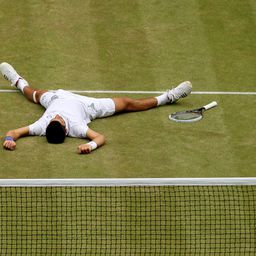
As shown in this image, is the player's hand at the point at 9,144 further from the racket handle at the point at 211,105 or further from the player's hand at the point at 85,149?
the racket handle at the point at 211,105

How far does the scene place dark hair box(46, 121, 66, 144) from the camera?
18328 mm

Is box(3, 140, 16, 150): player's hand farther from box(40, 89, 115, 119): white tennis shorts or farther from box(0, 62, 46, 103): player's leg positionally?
box(0, 62, 46, 103): player's leg

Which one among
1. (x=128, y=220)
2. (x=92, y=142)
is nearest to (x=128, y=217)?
(x=128, y=220)

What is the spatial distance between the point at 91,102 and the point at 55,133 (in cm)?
121

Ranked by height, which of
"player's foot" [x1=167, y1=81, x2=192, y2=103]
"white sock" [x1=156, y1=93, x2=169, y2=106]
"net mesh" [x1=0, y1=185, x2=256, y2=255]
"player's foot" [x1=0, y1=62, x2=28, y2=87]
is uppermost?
"player's foot" [x1=0, y1=62, x2=28, y2=87]

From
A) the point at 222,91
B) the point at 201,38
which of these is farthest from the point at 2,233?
the point at 201,38

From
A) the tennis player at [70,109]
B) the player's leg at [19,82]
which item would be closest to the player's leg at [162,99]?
the tennis player at [70,109]

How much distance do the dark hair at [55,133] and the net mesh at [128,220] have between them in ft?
4.30

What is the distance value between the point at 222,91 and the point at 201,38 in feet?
6.33

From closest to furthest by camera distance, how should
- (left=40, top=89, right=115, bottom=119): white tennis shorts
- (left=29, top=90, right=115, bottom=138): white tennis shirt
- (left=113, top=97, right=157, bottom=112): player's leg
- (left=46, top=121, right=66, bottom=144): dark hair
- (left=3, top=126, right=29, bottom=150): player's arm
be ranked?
(left=3, top=126, right=29, bottom=150): player's arm < (left=46, top=121, right=66, bottom=144): dark hair < (left=29, top=90, right=115, bottom=138): white tennis shirt < (left=40, top=89, right=115, bottom=119): white tennis shorts < (left=113, top=97, right=157, bottom=112): player's leg

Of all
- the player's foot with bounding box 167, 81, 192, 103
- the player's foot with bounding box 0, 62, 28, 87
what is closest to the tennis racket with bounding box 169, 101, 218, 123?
the player's foot with bounding box 167, 81, 192, 103

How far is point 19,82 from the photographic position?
66.1 feet

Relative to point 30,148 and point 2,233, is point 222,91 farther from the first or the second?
point 2,233

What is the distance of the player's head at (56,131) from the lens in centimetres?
1833
